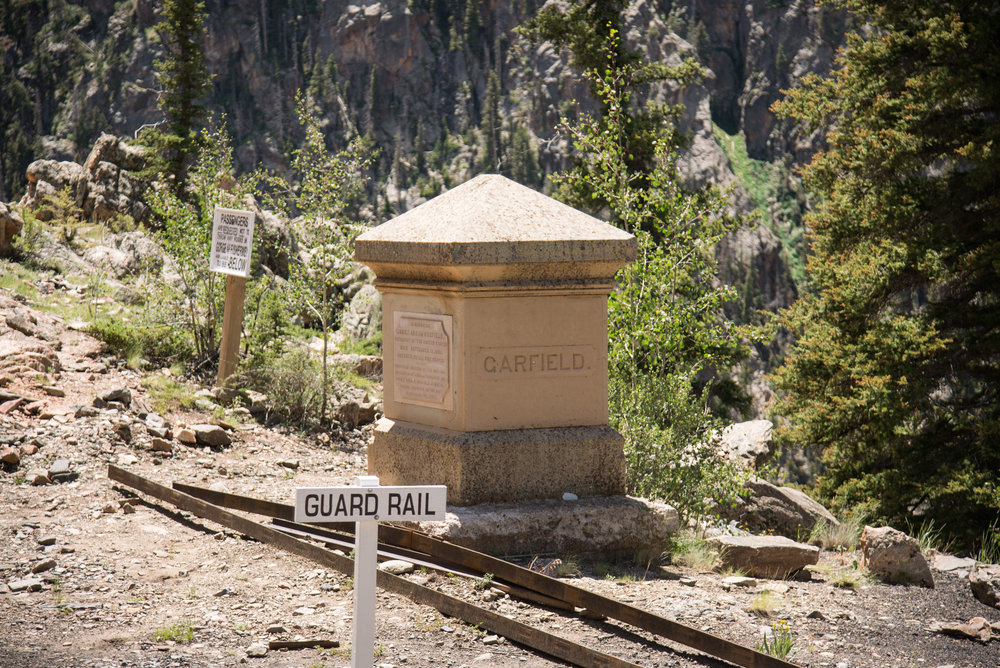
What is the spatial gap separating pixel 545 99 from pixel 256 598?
107 m

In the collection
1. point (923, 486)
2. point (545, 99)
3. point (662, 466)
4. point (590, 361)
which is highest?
point (545, 99)

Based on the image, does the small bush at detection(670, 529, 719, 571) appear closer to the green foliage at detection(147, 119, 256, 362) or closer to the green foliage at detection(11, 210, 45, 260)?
the green foliage at detection(147, 119, 256, 362)

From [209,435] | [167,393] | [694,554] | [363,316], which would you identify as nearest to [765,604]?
[694,554]

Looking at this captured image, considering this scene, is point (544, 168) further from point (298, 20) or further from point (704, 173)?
point (298, 20)

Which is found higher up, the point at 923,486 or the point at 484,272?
the point at 484,272

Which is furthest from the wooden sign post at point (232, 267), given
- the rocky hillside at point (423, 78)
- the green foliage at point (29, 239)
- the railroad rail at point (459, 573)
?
the rocky hillside at point (423, 78)

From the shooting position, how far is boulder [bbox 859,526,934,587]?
17.7 ft

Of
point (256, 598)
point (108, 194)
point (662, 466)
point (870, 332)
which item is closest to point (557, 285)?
point (662, 466)

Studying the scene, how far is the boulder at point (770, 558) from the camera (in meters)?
5.52

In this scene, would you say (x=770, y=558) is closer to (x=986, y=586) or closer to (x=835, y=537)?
(x=986, y=586)

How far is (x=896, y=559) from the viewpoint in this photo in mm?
5414

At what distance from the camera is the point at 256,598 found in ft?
15.2

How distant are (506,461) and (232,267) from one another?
16.5ft

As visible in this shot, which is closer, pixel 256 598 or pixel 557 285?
pixel 256 598
